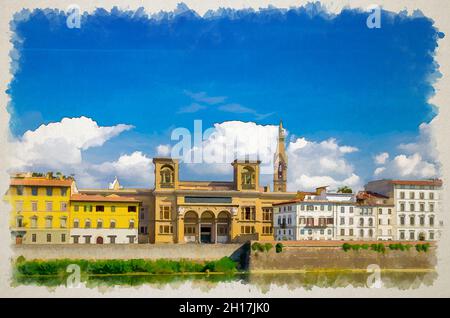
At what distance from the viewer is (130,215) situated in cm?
4300

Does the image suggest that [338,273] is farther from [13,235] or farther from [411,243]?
[13,235]

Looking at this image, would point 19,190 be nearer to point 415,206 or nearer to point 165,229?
point 165,229

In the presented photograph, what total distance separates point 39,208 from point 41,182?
126cm

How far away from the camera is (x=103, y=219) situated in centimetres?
4234

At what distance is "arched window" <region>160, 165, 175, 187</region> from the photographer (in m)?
46.3

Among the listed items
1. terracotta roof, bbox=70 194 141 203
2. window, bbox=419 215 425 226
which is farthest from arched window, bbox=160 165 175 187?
window, bbox=419 215 425 226

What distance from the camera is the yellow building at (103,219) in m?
41.7

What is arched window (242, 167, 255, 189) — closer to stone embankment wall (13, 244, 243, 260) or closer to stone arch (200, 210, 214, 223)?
stone arch (200, 210, 214, 223)

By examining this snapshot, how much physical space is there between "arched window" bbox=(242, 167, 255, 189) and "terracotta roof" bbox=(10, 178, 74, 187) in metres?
10.5

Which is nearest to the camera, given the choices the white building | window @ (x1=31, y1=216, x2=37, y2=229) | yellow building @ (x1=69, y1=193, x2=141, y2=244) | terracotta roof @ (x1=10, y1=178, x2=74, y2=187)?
terracotta roof @ (x1=10, y1=178, x2=74, y2=187)

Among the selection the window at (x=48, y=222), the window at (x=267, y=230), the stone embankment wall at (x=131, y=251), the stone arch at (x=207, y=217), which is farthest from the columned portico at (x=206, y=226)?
the window at (x=48, y=222)

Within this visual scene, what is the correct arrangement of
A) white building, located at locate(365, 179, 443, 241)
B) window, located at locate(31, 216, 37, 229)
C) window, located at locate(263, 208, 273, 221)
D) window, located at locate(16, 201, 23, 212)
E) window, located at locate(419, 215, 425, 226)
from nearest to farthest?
window, located at locate(16, 201, 23, 212), window, located at locate(31, 216, 37, 229), white building, located at locate(365, 179, 443, 241), window, located at locate(419, 215, 425, 226), window, located at locate(263, 208, 273, 221)
